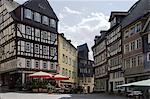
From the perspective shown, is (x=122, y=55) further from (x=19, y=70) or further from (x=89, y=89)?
(x=89, y=89)

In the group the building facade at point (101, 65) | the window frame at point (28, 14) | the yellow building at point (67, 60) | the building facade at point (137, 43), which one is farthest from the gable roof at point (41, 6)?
the building facade at point (137, 43)

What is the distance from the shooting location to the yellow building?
61000 mm

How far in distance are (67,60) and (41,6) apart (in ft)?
47.6

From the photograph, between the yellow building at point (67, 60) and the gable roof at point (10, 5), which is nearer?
the gable roof at point (10, 5)

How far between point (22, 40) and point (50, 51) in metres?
7.34

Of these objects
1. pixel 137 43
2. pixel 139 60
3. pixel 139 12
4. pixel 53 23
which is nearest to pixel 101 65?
pixel 53 23

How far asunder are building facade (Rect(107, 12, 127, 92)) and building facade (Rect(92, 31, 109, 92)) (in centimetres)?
426

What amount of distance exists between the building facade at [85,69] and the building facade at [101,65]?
612 cm

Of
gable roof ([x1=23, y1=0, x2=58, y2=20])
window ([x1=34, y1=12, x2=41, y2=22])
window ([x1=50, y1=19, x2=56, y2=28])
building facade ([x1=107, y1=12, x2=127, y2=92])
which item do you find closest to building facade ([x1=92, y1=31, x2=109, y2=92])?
building facade ([x1=107, y1=12, x2=127, y2=92])

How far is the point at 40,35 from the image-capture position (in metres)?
54.3

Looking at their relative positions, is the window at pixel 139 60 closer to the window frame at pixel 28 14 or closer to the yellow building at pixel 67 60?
the window frame at pixel 28 14

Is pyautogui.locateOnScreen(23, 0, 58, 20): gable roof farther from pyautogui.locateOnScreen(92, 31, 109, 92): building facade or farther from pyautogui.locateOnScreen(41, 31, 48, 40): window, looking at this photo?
pyautogui.locateOnScreen(92, 31, 109, 92): building facade

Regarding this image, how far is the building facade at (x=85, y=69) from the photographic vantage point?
80938 millimetres

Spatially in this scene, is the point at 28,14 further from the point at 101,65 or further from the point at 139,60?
the point at 101,65
